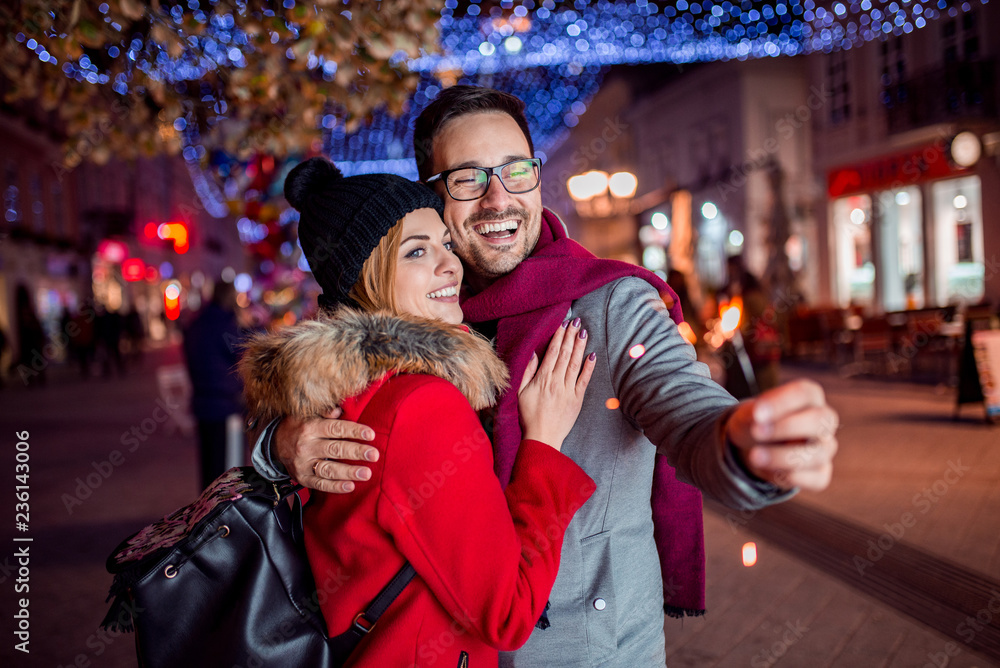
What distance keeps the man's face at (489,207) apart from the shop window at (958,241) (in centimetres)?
1628

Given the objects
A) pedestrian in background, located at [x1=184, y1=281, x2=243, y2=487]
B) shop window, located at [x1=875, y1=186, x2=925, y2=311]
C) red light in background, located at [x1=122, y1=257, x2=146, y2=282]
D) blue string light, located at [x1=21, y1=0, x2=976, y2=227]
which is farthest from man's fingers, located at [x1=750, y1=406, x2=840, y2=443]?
red light in background, located at [x1=122, y1=257, x2=146, y2=282]

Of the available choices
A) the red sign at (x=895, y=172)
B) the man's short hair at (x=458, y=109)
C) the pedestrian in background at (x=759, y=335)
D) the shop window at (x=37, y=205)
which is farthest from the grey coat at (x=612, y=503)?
the shop window at (x=37, y=205)

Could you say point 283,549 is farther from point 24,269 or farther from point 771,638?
point 24,269

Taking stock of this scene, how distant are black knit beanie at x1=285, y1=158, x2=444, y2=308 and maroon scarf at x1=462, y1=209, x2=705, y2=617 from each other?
330 mm

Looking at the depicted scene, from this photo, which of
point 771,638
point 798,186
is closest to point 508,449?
point 771,638

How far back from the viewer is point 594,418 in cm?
155

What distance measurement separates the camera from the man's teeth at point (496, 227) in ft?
6.01

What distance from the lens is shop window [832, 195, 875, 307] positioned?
18.1 metres

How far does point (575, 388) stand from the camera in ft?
4.94

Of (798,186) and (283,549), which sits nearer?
(283,549)

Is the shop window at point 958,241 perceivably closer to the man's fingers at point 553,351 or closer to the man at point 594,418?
the man at point 594,418

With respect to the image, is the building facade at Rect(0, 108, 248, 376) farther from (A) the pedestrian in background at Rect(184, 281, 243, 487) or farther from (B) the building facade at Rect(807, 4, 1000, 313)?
(B) the building facade at Rect(807, 4, 1000, 313)

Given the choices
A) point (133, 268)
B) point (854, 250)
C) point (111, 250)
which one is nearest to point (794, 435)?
point (854, 250)

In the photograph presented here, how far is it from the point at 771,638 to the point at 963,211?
50.8 ft
